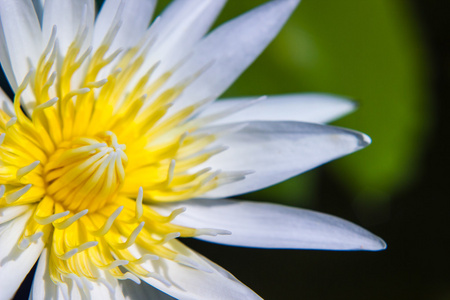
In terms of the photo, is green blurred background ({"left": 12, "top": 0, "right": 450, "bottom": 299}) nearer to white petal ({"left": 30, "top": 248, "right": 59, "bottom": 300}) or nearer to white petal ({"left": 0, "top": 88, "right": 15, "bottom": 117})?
white petal ({"left": 0, "top": 88, "right": 15, "bottom": 117})

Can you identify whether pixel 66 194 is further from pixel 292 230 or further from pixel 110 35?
pixel 292 230

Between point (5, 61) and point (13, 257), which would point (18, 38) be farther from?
point (13, 257)

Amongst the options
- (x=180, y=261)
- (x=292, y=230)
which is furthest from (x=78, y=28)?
(x=292, y=230)

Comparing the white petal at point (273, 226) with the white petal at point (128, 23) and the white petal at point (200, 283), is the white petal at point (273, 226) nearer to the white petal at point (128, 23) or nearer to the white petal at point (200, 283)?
the white petal at point (200, 283)

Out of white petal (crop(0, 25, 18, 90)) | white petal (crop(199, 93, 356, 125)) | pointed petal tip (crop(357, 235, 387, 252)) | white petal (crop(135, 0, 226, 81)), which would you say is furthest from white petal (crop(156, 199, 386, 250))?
white petal (crop(0, 25, 18, 90))

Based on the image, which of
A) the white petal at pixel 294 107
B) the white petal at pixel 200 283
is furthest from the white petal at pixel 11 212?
the white petal at pixel 294 107

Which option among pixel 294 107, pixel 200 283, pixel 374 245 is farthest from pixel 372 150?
pixel 200 283
